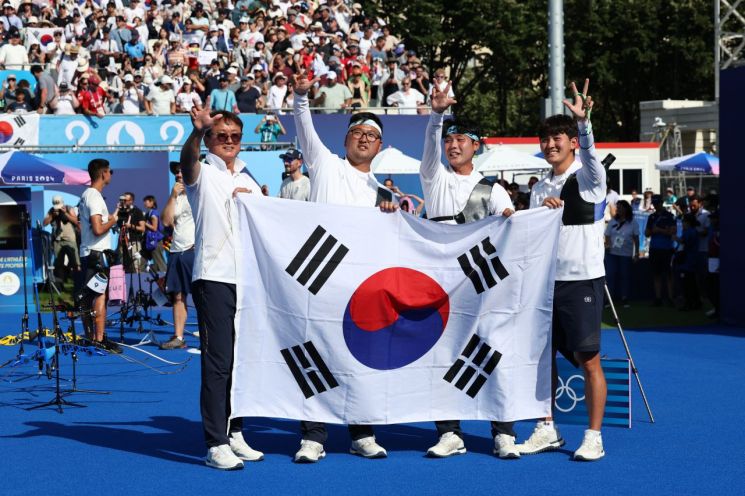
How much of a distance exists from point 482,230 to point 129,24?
859 inches

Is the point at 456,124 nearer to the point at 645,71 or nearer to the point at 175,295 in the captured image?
the point at 175,295

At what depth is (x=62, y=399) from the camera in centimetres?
1006

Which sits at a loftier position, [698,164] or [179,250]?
[698,164]

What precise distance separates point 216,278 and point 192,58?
19.9 m

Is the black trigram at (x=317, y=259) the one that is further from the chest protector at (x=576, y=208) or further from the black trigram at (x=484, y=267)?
the chest protector at (x=576, y=208)

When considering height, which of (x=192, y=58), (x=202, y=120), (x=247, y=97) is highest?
(x=192, y=58)

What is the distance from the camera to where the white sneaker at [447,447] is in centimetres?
758

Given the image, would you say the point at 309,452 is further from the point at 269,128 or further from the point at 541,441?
the point at 269,128

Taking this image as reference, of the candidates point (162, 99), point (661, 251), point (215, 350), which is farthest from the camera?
point (162, 99)

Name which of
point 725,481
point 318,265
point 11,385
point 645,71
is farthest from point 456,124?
point 645,71

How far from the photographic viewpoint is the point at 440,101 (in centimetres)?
751

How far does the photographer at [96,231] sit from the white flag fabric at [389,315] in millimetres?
5043

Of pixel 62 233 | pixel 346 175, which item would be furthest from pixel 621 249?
pixel 346 175

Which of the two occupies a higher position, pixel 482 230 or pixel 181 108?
pixel 181 108
